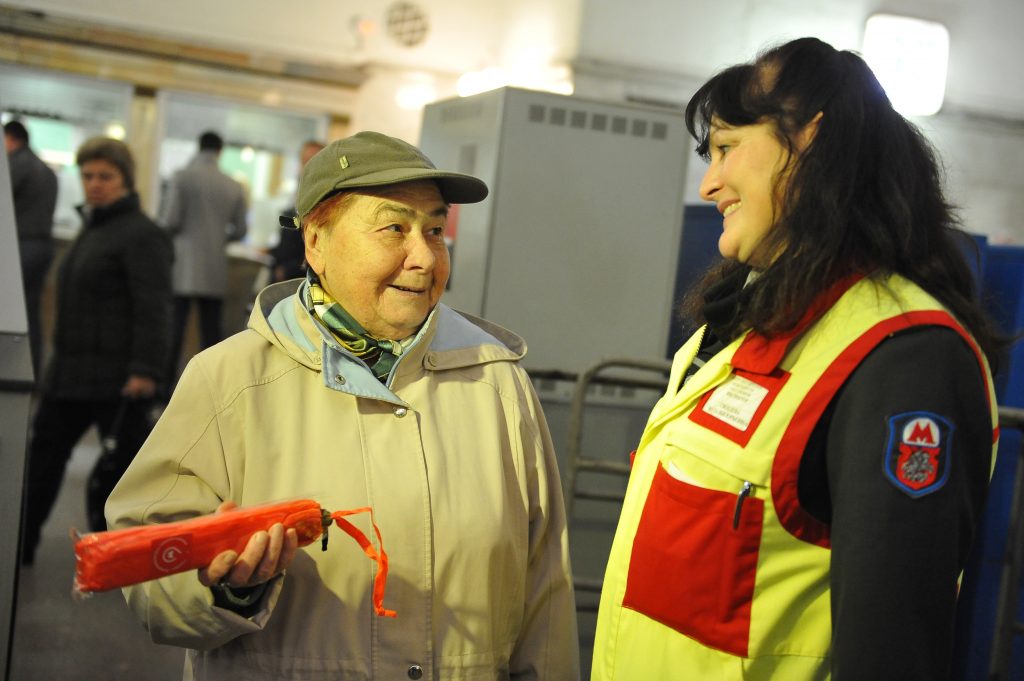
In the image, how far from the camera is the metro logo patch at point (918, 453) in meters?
1.42

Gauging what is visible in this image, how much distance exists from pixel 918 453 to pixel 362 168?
1178mm

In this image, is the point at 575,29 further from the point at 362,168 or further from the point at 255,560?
the point at 255,560

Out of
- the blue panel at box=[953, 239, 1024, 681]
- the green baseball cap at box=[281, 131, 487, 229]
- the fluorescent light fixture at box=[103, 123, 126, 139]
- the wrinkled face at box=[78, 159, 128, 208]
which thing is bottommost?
the blue panel at box=[953, 239, 1024, 681]

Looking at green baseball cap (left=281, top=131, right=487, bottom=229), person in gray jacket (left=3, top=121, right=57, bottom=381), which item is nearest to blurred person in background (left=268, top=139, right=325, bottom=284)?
person in gray jacket (left=3, top=121, right=57, bottom=381)

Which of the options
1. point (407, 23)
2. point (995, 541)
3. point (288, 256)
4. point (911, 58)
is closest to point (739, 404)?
point (995, 541)

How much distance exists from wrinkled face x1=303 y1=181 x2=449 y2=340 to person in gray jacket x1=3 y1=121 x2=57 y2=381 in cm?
585

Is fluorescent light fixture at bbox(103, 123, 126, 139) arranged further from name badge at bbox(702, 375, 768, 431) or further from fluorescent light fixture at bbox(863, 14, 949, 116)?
name badge at bbox(702, 375, 768, 431)

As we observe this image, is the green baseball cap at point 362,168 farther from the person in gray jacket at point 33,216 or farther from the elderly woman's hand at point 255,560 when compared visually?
the person in gray jacket at point 33,216

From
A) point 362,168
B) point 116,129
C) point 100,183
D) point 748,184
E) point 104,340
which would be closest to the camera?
point 748,184

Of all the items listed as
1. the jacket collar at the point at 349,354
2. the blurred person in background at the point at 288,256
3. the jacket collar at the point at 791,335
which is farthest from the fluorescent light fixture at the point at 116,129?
the jacket collar at the point at 791,335

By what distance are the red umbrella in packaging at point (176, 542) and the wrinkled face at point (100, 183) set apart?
3.73 metres

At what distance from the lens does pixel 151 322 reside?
207 inches

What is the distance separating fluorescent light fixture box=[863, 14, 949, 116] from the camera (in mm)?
10258

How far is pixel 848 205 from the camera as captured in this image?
1640 mm
